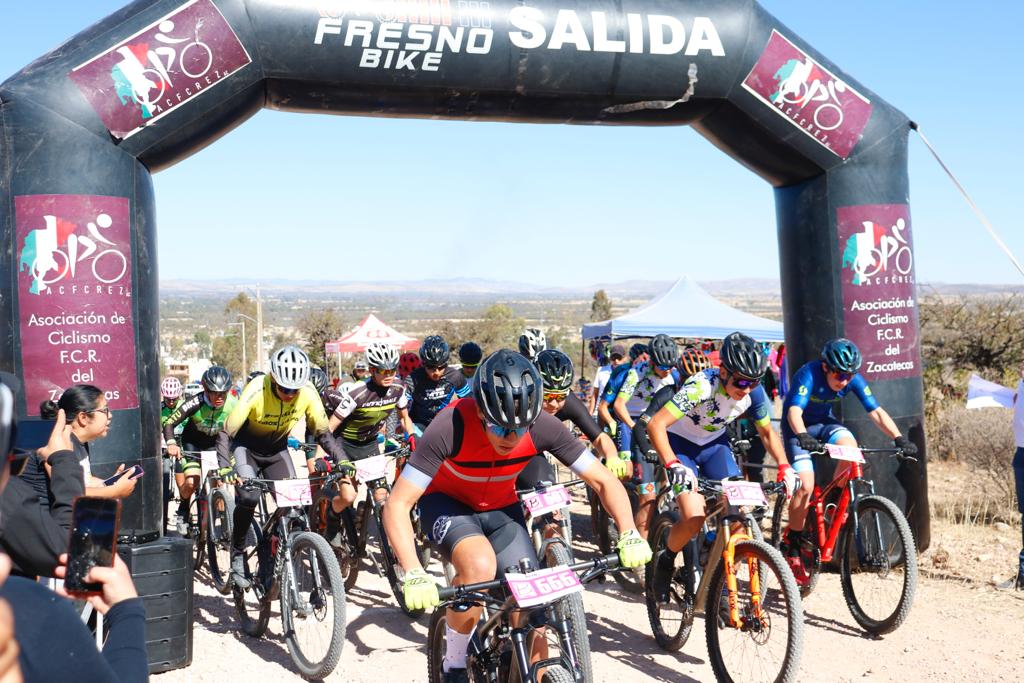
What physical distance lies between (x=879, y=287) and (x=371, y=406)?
4.79 metres

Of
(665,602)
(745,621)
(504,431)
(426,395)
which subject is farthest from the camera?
(426,395)

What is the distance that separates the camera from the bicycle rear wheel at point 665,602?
6215 mm

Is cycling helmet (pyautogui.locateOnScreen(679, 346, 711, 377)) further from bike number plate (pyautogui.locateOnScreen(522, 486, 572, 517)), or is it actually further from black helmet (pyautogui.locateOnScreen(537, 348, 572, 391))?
bike number plate (pyautogui.locateOnScreen(522, 486, 572, 517))

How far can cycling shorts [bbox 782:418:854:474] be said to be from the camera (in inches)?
265

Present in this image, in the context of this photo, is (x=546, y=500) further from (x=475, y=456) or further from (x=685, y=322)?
(x=685, y=322)

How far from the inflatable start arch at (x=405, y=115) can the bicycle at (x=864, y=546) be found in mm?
1669

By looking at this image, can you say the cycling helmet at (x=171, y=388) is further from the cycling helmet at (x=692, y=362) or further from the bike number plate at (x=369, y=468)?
the cycling helmet at (x=692, y=362)

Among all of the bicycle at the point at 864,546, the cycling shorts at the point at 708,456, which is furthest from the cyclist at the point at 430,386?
the bicycle at the point at 864,546

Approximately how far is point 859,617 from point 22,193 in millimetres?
6584

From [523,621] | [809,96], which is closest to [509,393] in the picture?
[523,621]

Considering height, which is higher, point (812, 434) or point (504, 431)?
point (504, 431)

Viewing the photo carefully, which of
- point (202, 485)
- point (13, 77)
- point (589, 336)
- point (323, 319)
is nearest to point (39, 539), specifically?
point (13, 77)

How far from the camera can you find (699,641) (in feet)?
21.5

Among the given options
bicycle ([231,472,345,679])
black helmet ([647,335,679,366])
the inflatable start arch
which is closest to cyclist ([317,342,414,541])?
bicycle ([231,472,345,679])
